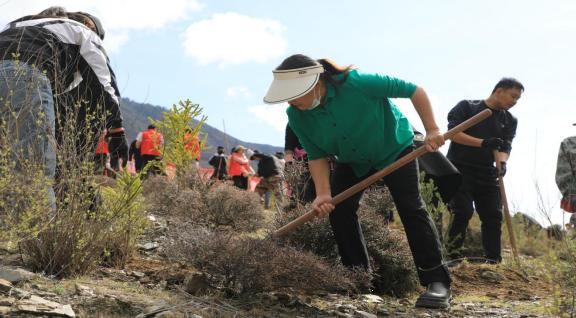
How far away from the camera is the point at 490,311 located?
4371 millimetres

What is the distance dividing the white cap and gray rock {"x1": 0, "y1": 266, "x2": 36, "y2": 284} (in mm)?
1664

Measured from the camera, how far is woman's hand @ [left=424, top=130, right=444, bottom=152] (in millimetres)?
4039

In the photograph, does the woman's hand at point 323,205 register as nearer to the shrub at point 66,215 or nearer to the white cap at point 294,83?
the white cap at point 294,83

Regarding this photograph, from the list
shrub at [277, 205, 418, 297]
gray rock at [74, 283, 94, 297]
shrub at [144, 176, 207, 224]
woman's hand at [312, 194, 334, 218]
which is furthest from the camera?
shrub at [144, 176, 207, 224]

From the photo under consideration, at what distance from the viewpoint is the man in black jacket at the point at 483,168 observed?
677 cm

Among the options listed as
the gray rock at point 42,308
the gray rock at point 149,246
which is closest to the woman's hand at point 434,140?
the gray rock at point 42,308

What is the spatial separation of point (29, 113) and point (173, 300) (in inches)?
59.0

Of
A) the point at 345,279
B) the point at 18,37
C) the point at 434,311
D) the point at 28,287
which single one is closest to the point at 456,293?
the point at 434,311

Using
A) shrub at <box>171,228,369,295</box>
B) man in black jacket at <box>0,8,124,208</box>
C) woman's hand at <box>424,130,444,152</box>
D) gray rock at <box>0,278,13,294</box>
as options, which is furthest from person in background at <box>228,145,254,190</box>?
gray rock at <box>0,278,13,294</box>

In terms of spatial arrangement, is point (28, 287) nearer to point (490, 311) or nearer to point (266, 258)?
point (266, 258)

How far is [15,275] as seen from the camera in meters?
3.70

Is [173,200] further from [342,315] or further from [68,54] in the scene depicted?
[342,315]

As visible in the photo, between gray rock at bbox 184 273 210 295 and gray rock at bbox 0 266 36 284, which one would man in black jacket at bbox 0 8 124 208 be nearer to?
gray rock at bbox 0 266 36 284

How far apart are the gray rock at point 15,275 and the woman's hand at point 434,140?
7.98 ft
